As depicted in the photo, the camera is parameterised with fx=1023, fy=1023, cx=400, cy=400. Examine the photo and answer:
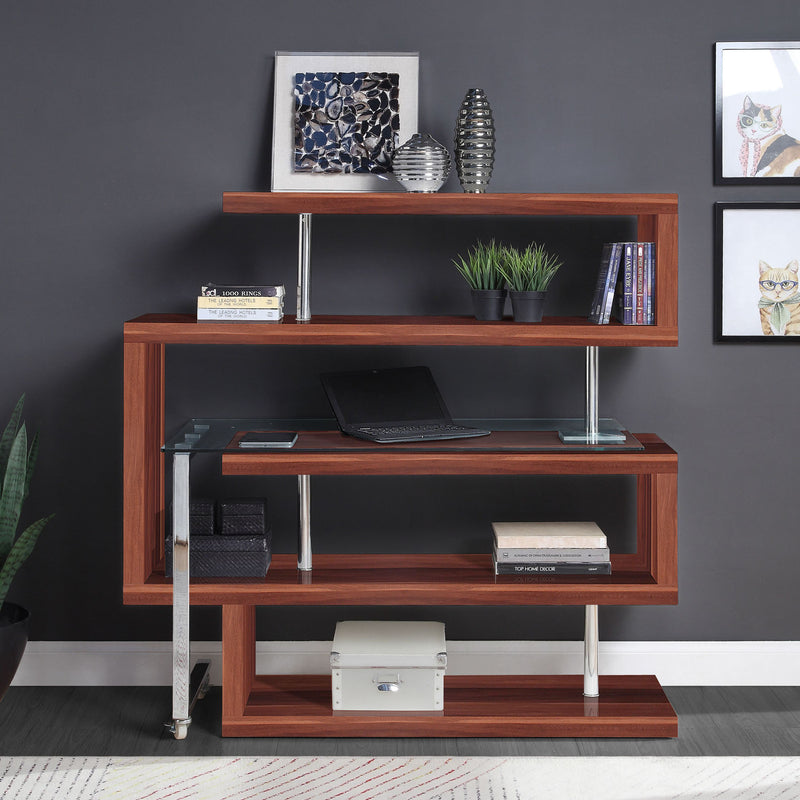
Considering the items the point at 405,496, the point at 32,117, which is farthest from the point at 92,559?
the point at 32,117

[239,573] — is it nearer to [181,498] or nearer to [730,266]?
[181,498]

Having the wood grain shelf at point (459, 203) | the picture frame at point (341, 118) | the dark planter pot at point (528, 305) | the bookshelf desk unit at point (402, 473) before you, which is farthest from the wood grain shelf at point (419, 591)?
the picture frame at point (341, 118)

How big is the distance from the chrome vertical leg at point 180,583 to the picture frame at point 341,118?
0.92 meters

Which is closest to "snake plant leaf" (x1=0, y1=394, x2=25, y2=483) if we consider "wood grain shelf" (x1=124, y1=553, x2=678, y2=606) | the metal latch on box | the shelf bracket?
"wood grain shelf" (x1=124, y1=553, x2=678, y2=606)

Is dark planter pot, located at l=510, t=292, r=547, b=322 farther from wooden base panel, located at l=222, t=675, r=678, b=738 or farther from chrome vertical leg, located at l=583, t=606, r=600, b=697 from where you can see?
wooden base panel, located at l=222, t=675, r=678, b=738

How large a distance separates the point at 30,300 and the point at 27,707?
1220 mm

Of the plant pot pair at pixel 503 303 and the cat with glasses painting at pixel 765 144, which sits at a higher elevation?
the cat with glasses painting at pixel 765 144

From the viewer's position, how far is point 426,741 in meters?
2.83

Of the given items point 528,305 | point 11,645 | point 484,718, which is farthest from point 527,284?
point 11,645

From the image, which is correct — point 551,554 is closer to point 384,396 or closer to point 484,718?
point 484,718

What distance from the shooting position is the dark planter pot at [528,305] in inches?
110

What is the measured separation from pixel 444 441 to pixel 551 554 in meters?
0.43

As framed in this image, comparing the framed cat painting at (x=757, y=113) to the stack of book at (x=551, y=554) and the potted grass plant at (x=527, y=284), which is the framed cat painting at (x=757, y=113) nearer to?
the potted grass plant at (x=527, y=284)

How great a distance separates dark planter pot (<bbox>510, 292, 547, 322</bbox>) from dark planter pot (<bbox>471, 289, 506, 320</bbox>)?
44 mm
